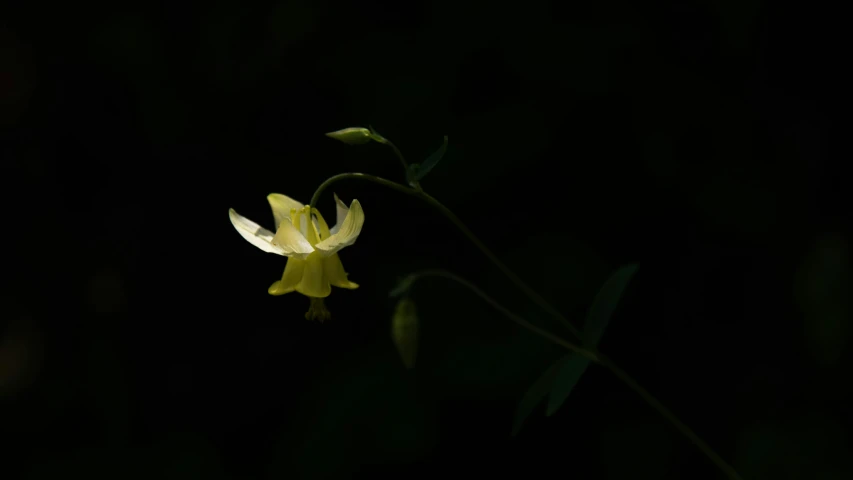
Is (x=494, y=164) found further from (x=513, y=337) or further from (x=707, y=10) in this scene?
(x=707, y=10)

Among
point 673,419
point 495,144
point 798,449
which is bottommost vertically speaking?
point 798,449

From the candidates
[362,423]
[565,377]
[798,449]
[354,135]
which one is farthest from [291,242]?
[798,449]

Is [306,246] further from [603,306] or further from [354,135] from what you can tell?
[603,306]

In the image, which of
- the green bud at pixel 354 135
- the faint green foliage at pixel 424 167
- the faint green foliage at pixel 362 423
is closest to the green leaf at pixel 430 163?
the faint green foliage at pixel 424 167

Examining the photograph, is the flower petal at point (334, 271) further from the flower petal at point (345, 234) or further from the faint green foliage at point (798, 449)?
the faint green foliage at point (798, 449)

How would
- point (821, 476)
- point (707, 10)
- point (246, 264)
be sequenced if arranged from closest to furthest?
point (821, 476)
point (707, 10)
point (246, 264)

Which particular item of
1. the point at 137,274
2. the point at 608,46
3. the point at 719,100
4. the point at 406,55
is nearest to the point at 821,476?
the point at 719,100

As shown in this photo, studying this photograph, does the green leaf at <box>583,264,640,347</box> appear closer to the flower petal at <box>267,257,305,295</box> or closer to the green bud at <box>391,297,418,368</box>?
the green bud at <box>391,297,418,368</box>
